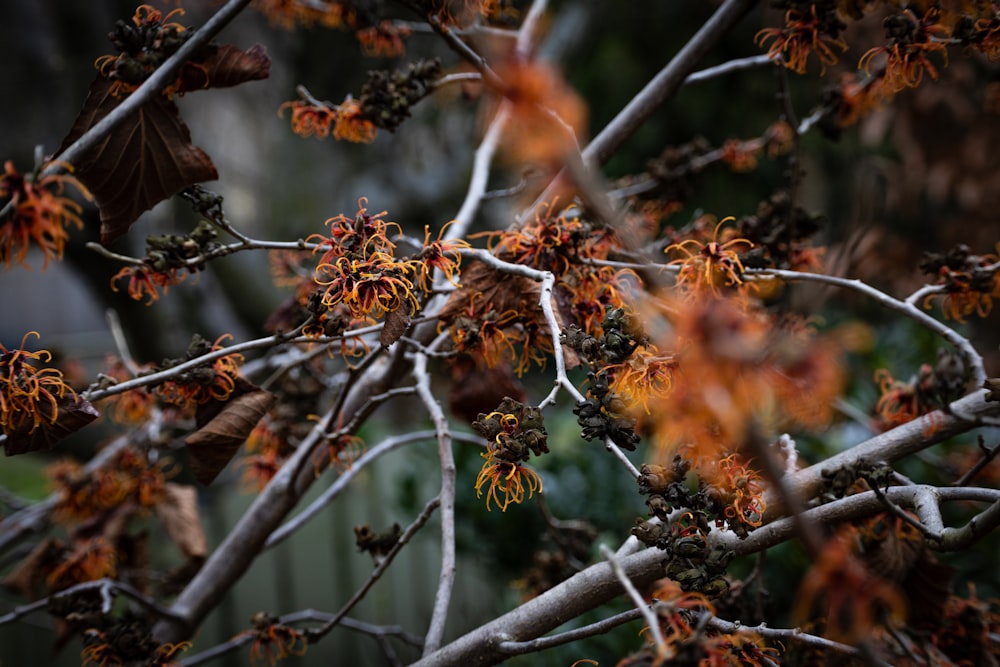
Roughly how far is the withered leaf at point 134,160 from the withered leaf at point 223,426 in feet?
0.61

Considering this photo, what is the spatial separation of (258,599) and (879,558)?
2236 millimetres

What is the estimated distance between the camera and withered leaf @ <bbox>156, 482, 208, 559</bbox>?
1041 mm

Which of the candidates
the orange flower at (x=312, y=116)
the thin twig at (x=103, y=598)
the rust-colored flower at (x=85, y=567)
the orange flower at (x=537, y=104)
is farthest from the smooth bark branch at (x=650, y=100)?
the rust-colored flower at (x=85, y=567)

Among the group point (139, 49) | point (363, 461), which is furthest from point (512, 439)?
point (139, 49)

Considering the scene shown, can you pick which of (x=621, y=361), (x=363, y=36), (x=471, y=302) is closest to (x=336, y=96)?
(x=363, y=36)

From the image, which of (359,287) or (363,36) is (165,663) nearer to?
(359,287)

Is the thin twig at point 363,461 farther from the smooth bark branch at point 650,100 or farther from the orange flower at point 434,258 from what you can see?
the smooth bark branch at point 650,100

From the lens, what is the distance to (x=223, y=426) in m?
0.69

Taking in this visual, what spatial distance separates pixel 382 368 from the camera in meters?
0.88

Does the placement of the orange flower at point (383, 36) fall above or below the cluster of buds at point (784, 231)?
above

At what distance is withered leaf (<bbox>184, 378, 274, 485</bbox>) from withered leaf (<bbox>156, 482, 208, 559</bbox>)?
40 cm

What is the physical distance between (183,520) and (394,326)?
66 cm

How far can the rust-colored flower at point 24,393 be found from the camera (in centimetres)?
59

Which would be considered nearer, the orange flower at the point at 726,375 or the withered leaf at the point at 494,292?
the orange flower at the point at 726,375
